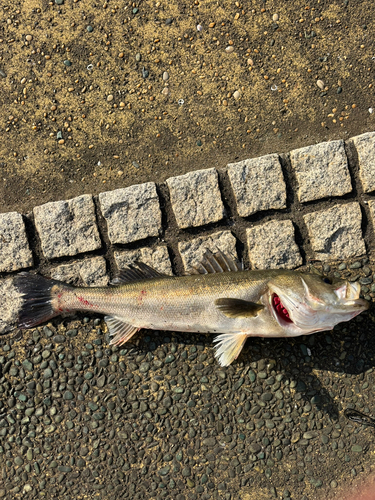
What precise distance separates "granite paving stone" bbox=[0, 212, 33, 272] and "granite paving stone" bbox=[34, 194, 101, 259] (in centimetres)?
18

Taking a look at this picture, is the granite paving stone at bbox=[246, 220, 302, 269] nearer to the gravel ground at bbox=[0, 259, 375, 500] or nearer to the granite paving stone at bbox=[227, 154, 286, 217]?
the granite paving stone at bbox=[227, 154, 286, 217]

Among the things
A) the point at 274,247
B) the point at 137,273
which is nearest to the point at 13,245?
the point at 137,273

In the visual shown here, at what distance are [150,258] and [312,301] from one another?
174cm

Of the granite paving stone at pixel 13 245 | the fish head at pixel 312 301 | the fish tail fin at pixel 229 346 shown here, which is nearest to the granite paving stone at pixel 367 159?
the fish head at pixel 312 301

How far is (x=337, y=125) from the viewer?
475 centimetres

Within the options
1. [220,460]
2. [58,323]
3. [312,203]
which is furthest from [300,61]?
[220,460]

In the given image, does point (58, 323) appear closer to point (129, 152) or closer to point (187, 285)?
point (187, 285)

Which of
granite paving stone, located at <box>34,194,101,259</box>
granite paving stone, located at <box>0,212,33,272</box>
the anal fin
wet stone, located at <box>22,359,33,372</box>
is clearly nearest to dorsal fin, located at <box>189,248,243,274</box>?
the anal fin

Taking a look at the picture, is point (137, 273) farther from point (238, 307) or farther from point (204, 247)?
point (238, 307)

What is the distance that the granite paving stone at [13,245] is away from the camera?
459cm

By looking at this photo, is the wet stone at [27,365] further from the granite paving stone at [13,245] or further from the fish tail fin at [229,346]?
the fish tail fin at [229,346]

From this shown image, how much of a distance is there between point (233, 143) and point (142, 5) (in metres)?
1.90

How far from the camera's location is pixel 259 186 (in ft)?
15.1

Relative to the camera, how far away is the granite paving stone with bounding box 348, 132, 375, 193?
4590 mm
